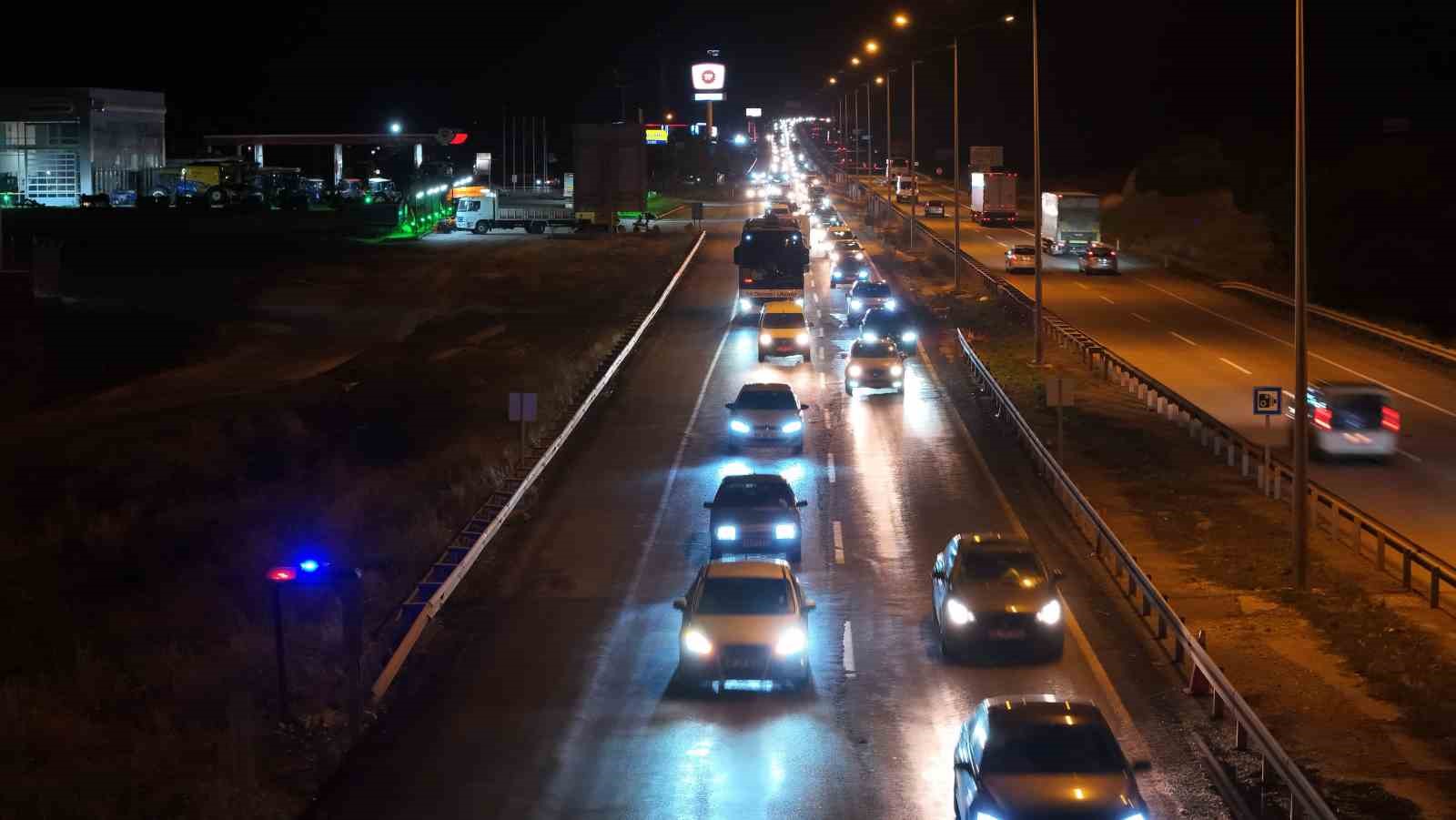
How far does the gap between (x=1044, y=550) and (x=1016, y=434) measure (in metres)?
9.70

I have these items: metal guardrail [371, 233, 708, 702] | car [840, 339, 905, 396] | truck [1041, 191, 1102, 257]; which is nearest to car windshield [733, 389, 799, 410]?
metal guardrail [371, 233, 708, 702]

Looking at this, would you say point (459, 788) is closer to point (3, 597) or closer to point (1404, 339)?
point (3, 597)

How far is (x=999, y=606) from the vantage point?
1969 cm

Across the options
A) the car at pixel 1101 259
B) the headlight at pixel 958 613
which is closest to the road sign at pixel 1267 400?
the headlight at pixel 958 613

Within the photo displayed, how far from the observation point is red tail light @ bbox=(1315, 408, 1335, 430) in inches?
1288

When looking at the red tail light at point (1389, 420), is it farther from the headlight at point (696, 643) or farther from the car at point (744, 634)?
the headlight at point (696, 643)

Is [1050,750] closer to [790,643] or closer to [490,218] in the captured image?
[790,643]

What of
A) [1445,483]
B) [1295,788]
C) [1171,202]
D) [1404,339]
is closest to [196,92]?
[1171,202]

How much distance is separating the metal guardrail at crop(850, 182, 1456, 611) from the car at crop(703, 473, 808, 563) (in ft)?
26.7

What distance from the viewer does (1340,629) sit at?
2094cm

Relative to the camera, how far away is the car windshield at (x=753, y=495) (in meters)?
25.2

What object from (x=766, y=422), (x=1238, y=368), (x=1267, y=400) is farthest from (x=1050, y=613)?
(x=1238, y=368)

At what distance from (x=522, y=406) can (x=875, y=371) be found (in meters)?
12.8

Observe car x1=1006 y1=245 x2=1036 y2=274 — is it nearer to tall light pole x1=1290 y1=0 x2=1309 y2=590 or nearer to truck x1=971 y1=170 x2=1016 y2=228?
truck x1=971 y1=170 x2=1016 y2=228
